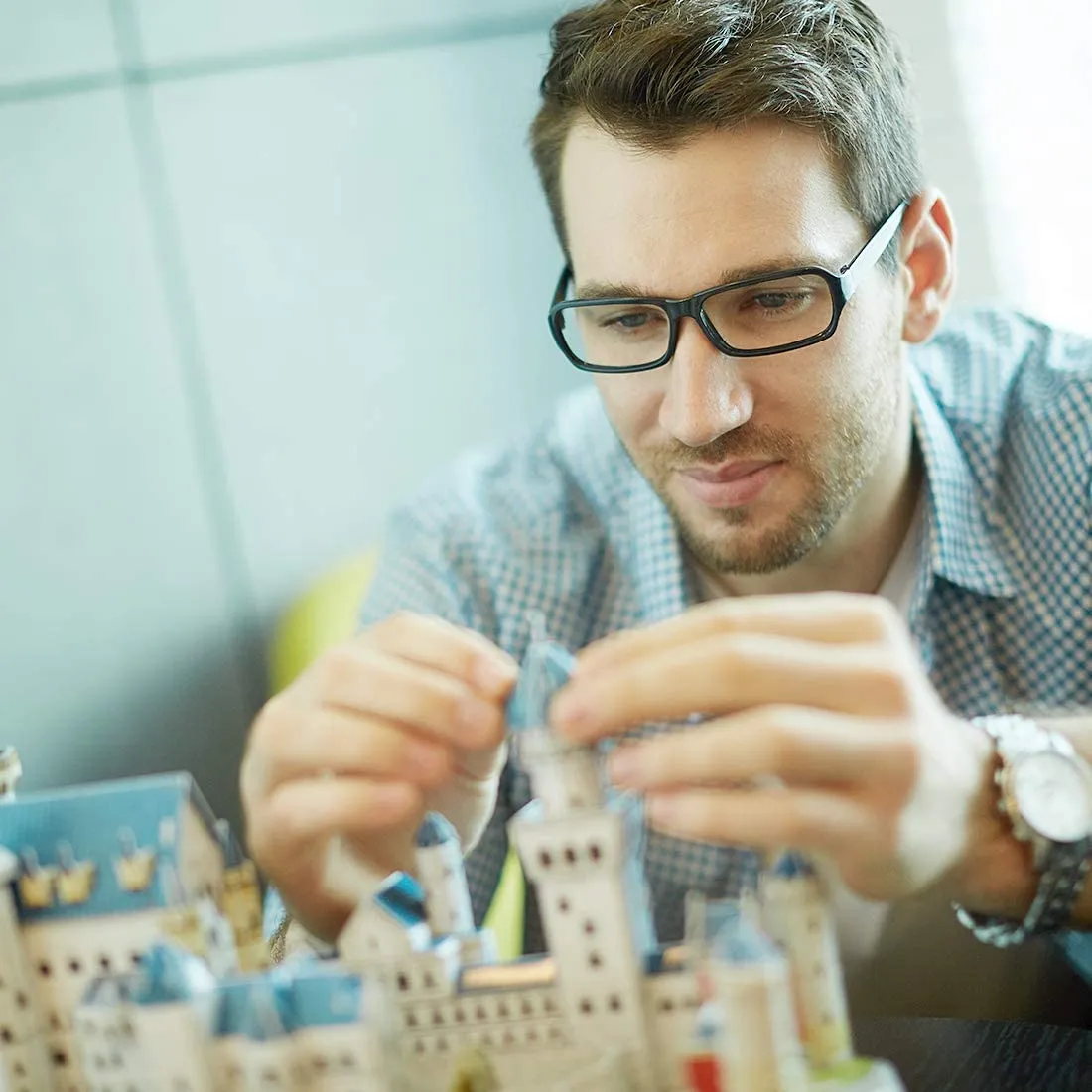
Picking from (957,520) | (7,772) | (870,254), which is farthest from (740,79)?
(7,772)

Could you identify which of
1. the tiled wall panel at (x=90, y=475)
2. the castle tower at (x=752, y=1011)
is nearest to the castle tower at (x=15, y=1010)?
the castle tower at (x=752, y=1011)

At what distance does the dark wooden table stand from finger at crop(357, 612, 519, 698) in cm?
41

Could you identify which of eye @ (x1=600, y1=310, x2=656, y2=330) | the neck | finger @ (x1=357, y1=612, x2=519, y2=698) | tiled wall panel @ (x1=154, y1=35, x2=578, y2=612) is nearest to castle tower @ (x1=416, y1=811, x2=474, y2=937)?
finger @ (x1=357, y1=612, x2=519, y2=698)

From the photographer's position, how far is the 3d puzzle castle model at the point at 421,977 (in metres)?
0.81

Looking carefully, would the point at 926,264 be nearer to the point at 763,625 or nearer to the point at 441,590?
the point at 441,590

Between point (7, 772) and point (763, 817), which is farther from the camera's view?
point (7, 772)

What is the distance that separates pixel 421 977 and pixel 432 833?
9cm

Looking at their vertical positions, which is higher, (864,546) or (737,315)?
(737,315)

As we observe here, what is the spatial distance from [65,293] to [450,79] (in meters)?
0.95

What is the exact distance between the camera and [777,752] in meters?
0.80

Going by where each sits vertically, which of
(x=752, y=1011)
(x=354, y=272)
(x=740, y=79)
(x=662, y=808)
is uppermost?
(x=354, y=272)

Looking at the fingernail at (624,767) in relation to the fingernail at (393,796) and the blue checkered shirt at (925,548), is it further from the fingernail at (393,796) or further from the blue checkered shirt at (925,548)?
the blue checkered shirt at (925,548)

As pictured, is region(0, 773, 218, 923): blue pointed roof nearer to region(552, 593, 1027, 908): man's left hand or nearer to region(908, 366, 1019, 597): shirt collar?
region(552, 593, 1027, 908): man's left hand

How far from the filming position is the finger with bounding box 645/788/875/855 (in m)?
0.81
